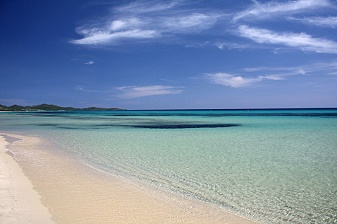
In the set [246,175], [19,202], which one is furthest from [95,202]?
[246,175]

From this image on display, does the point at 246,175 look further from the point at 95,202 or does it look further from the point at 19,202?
the point at 19,202

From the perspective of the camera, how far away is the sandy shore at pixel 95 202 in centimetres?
532

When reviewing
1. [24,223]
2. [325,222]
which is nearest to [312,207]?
[325,222]

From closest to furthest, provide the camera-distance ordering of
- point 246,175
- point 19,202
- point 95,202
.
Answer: point 19,202
point 95,202
point 246,175

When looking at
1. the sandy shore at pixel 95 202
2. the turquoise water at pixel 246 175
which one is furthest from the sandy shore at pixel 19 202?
the turquoise water at pixel 246 175

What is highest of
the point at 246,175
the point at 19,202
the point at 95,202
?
the point at 19,202

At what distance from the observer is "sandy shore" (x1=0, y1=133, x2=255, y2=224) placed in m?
5.32

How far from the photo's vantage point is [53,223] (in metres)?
4.94

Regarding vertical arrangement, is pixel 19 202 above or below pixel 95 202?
above

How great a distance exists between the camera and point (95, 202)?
6.23 meters

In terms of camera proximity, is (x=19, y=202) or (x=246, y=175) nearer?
(x=19, y=202)

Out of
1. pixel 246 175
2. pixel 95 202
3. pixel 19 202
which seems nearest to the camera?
pixel 19 202

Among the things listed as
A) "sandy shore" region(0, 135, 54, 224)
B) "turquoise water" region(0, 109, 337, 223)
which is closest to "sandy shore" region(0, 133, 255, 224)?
"sandy shore" region(0, 135, 54, 224)

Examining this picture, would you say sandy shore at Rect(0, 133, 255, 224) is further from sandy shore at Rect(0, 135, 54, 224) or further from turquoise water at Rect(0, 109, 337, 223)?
turquoise water at Rect(0, 109, 337, 223)
